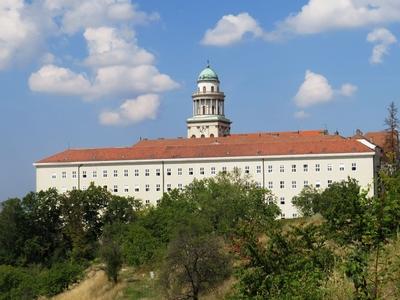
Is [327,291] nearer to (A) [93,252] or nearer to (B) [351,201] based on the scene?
(B) [351,201]

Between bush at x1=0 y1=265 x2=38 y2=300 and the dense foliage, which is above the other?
the dense foliage

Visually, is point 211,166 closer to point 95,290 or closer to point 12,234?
point 12,234

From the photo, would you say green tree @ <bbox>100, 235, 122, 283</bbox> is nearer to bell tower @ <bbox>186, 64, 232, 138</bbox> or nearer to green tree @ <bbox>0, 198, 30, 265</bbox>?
green tree @ <bbox>0, 198, 30, 265</bbox>

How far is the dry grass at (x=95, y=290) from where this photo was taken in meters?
34.8

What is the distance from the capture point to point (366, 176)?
78.4 metres

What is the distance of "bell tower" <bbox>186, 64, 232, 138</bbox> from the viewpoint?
381ft

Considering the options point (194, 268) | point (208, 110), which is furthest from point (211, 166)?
point (194, 268)

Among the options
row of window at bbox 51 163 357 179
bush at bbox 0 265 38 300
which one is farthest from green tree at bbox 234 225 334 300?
row of window at bbox 51 163 357 179

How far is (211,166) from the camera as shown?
279ft

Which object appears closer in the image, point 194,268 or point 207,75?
point 194,268

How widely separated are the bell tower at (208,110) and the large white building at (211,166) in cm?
2722

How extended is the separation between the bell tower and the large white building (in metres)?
27.2

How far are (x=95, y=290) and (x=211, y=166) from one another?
48.3 meters

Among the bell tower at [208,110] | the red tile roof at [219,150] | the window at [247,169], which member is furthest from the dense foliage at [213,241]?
the bell tower at [208,110]
